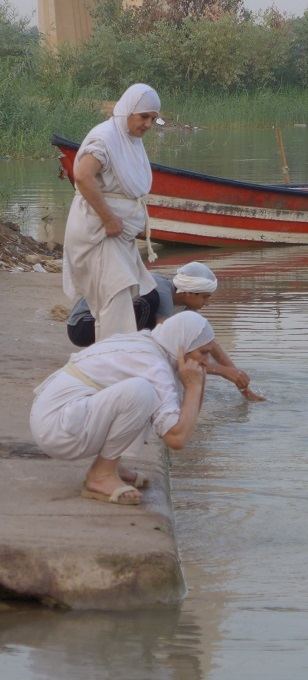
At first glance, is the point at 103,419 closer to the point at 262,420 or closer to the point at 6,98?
the point at 262,420

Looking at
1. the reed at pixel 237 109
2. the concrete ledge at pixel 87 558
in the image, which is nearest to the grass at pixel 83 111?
the reed at pixel 237 109

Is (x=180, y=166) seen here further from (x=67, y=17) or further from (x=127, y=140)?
(x=67, y=17)

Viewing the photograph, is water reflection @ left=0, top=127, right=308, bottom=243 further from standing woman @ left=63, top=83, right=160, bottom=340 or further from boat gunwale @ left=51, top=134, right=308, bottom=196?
standing woman @ left=63, top=83, right=160, bottom=340

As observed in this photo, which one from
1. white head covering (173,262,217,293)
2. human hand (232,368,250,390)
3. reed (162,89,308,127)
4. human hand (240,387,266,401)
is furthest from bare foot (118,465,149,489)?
reed (162,89,308,127)

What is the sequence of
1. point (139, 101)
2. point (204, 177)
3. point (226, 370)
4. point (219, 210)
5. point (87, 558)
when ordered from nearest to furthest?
1. point (87, 558)
2. point (139, 101)
3. point (226, 370)
4. point (204, 177)
5. point (219, 210)

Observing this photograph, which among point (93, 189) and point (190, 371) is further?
point (93, 189)

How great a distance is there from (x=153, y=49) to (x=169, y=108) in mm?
5505

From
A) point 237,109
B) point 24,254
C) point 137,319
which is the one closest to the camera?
point 137,319

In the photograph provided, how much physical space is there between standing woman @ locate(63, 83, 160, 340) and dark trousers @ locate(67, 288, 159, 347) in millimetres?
68

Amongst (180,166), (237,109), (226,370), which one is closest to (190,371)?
(226,370)

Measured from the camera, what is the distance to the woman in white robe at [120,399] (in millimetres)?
4555

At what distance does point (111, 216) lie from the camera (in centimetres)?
621

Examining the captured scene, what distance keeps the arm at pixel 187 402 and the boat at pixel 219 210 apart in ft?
30.9

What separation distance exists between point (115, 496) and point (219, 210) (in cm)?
1024
